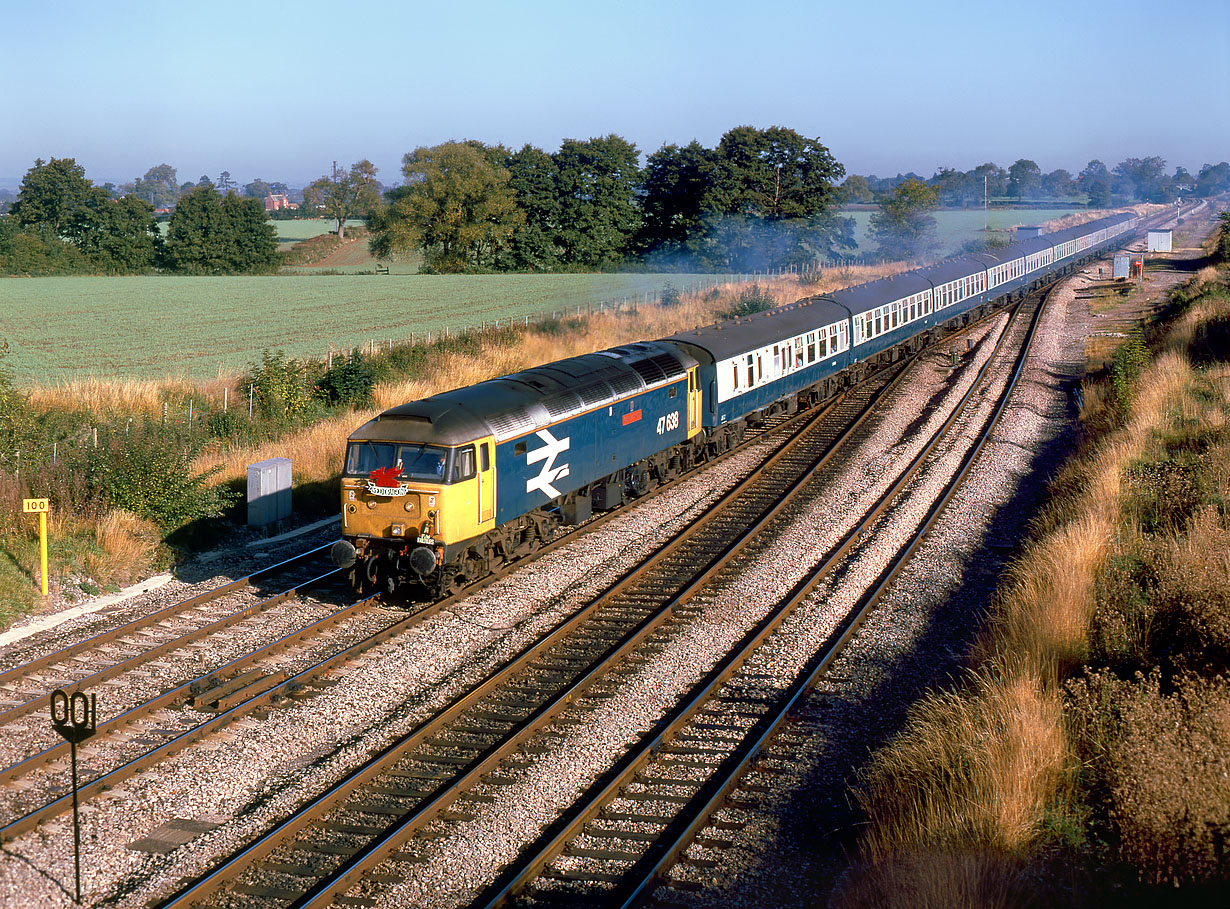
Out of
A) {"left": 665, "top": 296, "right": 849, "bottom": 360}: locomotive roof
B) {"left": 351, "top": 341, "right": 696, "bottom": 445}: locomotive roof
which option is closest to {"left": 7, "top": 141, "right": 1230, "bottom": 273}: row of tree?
{"left": 665, "top": 296, "right": 849, "bottom": 360}: locomotive roof

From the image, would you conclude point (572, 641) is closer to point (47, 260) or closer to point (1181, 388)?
point (1181, 388)

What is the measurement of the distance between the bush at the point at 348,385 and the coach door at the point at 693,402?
33.2ft

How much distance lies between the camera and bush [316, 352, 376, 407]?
2878 centimetres

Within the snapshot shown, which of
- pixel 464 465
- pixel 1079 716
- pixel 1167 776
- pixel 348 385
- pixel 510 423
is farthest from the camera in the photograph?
pixel 348 385

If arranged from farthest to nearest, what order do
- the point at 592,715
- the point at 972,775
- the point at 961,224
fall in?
the point at 961,224, the point at 592,715, the point at 972,775

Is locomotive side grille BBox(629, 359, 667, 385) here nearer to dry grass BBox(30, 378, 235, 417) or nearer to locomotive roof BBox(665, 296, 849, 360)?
locomotive roof BBox(665, 296, 849, 360)

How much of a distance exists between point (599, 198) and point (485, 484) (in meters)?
69.3

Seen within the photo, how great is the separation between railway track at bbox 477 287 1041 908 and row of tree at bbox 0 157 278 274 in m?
84.7

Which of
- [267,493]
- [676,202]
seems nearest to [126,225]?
[676,202]

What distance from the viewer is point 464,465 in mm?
14891

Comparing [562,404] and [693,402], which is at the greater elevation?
[562,404]

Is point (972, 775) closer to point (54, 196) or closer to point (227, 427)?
point (227, 427)

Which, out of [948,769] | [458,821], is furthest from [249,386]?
[948,769]

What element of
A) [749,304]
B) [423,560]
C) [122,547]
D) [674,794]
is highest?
[749,304]
